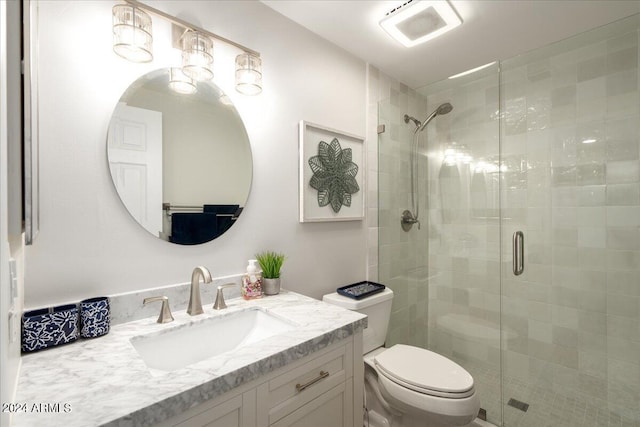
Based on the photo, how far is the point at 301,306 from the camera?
130 centimetres

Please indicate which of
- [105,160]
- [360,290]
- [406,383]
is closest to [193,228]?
[105,160]

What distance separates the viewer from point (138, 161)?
3.80 feet

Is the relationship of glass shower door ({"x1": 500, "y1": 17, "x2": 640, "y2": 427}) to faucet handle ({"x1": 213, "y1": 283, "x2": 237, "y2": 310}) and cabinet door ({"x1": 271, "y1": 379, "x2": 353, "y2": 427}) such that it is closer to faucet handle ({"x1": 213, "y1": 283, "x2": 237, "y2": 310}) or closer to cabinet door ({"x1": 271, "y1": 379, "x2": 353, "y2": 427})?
cabinet door ({"x1": 271, "y1": 379, "x2": 353, "y2": 427})

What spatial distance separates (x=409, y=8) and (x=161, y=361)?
192 centimetres

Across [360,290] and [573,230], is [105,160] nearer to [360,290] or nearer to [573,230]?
[360,290]

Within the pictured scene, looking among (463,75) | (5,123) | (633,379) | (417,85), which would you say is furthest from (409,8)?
(633,379)

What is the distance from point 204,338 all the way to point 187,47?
1.15 m

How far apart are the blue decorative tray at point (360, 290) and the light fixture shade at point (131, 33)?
145cm

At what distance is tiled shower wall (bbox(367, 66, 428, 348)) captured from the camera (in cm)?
220

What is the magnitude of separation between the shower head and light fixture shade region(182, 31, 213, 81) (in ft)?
5.11

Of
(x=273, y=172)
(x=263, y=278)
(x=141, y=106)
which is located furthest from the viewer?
(x=273, y=172)

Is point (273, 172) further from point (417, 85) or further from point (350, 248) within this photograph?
point (417, 85)

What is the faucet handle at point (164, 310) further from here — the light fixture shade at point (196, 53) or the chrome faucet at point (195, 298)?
the light fixture shade at point (196, 53)

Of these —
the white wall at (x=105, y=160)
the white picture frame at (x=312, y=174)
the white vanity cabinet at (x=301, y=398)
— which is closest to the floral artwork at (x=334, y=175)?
the white picture frame at (x=312, y=174)
